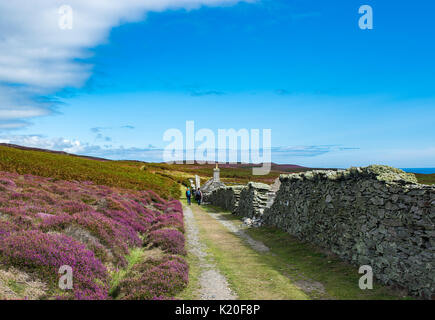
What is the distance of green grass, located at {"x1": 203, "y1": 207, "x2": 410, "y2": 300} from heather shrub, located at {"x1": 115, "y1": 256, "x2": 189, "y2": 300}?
143 inches

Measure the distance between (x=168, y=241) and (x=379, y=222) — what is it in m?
8.27

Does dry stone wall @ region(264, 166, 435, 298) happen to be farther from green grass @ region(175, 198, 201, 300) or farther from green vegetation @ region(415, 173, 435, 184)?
green vegetation @ region(415, 173, 435, 184)

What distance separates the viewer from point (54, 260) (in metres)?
7.65

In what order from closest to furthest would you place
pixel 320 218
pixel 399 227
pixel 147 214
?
1. pixel 399 227
2. pixel 320 218
3. pixel 147 214

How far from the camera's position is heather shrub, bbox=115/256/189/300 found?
761cm

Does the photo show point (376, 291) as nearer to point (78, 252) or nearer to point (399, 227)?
point (399, 227)

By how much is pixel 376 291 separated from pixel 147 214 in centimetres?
1624

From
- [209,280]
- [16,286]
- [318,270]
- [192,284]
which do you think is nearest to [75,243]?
[16,286]

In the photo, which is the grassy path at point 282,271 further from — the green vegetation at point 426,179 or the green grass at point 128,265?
the green vegetation at point 426,179

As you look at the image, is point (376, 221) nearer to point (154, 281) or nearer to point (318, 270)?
point (318, 270)

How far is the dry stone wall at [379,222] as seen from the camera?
7.59 meters

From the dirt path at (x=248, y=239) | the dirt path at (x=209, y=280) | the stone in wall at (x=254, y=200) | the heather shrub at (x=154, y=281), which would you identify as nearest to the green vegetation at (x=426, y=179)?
the stone in wall at (x=254, y=200)
